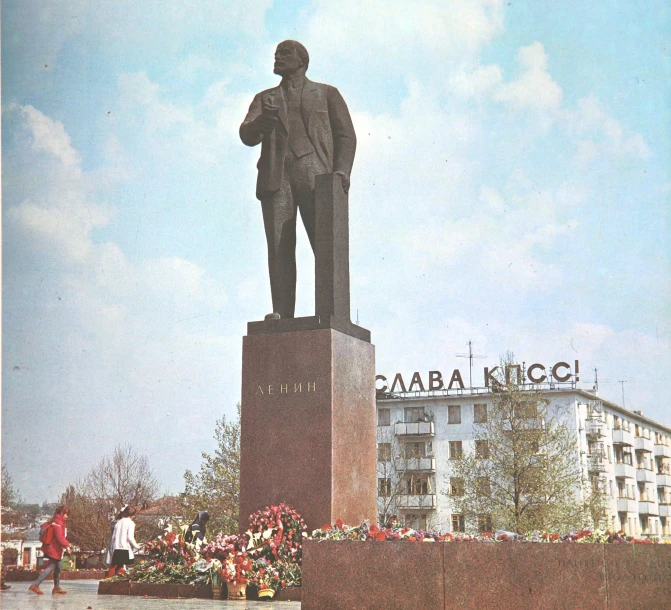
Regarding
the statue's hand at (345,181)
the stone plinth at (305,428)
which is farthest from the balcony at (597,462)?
the stone plinth at (305,428)

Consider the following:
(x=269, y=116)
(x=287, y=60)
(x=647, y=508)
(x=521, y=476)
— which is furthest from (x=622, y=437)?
(x=269, y=116)

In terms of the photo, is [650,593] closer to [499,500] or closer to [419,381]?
[499,500]

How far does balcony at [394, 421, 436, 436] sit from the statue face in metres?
45.2

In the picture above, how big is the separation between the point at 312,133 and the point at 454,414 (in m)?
45.8

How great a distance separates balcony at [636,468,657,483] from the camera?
61.6m

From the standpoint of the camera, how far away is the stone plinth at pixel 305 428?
8.77 meters

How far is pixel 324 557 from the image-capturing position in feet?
21.0

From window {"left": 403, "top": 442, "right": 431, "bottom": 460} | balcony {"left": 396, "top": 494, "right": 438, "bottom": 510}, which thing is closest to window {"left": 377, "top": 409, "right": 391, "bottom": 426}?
window {"left": 403, "top": 442, "right": 431, "bottom": 460}

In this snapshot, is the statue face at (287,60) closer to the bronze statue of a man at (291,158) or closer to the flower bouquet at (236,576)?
the bronze statue of a man at (291,158)

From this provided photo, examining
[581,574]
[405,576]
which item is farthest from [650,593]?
[405,576]

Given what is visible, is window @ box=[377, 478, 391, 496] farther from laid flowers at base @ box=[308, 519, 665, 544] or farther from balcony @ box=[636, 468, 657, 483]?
laid flowers at base @ box=[308, 519, 665, 544]

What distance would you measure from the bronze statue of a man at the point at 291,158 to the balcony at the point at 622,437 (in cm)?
5163

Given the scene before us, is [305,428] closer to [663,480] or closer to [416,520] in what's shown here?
[416,520]

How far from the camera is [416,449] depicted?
5403cm
